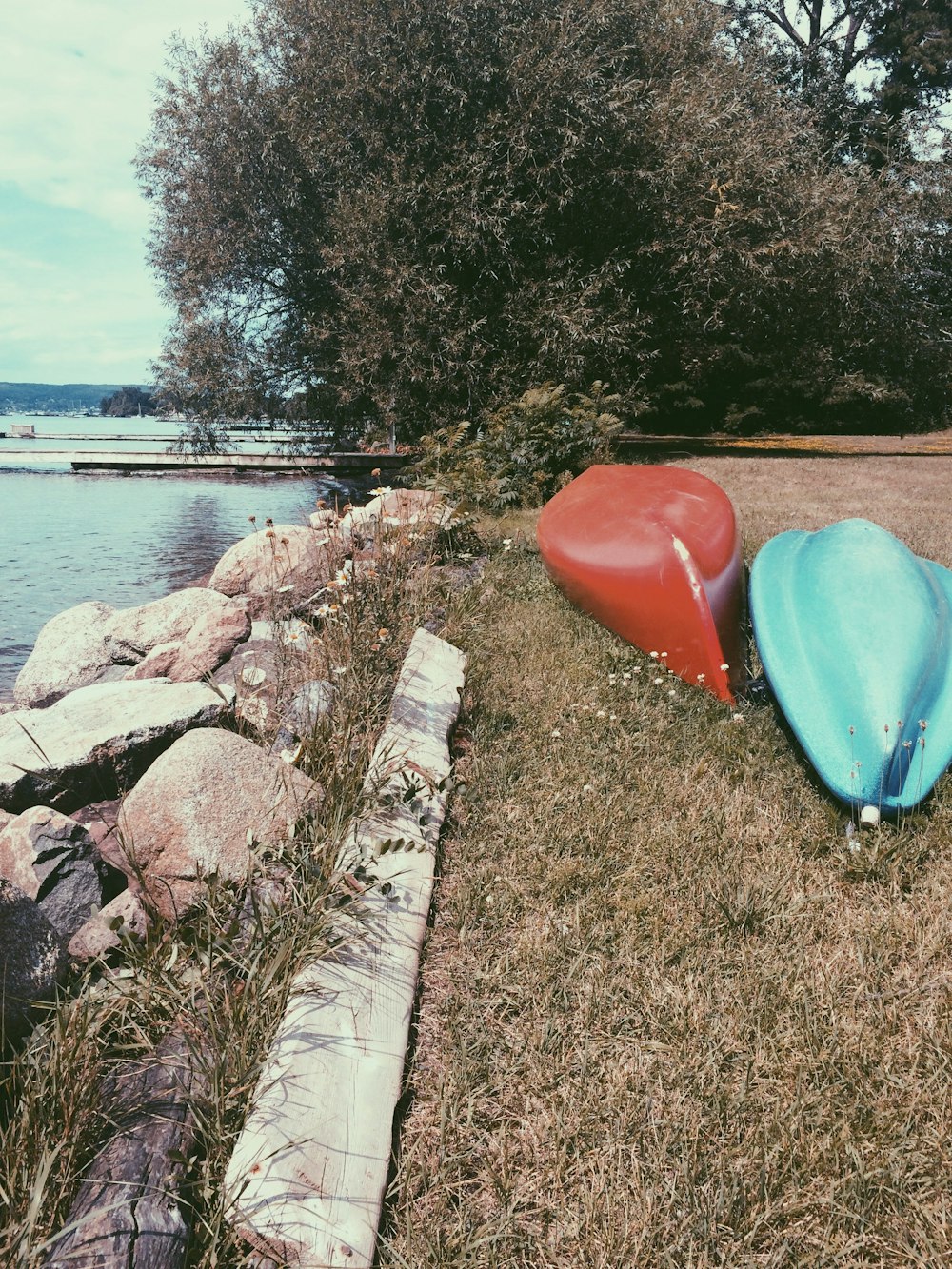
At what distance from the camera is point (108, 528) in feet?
47.4

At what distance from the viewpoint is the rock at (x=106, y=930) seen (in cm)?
250

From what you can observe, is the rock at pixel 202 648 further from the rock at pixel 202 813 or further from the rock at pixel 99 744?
the rock at pixel 202 813

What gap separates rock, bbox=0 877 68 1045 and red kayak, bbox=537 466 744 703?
324 cm

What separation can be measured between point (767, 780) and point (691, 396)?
20943mm

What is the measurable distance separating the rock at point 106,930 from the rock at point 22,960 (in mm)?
164

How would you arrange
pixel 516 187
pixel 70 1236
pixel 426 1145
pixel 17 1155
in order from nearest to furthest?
1. pixel 70 1236
2. pixel 17 1155
3. pixel 426 1145
4. pixel 516 187

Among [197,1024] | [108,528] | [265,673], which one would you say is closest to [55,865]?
[197,1024]

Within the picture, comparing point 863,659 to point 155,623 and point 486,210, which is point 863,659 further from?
point 486,210

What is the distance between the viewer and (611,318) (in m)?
15.9

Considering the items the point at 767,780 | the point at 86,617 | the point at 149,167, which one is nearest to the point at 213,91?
the point at 149,167

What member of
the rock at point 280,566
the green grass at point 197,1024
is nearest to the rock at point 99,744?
the green grass at point 197,1024

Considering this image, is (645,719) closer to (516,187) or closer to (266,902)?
(266,902)

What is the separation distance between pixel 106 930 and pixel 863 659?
3156 mm

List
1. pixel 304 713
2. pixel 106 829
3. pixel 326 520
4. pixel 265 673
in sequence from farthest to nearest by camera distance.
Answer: pixel 326 520
pixel 265 673
pixel 304 713
pixel 106 829
